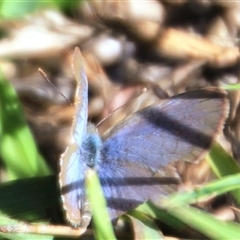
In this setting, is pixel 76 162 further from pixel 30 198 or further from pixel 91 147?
pixel 30 198

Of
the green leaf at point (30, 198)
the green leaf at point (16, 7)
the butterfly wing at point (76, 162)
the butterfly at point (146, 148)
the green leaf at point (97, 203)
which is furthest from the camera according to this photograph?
the green leaf at point (16, 7)

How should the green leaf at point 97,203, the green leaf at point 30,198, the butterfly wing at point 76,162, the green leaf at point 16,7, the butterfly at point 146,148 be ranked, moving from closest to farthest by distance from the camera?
the green leaf at point 97,203, the butterfly wing at point 76,162, the butterfly at point 146,148, the green leaf at point 30,198, the green leaf at point 16,7

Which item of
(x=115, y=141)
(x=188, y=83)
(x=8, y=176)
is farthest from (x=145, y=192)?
(x=188, y=83)

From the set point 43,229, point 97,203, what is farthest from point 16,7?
point 97,203

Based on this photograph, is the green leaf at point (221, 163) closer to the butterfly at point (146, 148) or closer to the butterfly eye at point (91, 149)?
the butterfly at point (146, 148)

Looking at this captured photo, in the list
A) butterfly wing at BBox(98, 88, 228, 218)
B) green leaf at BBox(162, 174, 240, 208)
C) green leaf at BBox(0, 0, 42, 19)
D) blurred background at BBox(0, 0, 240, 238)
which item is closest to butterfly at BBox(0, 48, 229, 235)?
butterfly wing at BBox(98, 88, 228, 218)

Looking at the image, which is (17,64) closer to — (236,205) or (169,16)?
(169,16)

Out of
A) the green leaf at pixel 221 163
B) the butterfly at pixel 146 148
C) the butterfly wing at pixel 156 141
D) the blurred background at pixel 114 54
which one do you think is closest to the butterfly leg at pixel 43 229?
the butterfly at pixel 146 148

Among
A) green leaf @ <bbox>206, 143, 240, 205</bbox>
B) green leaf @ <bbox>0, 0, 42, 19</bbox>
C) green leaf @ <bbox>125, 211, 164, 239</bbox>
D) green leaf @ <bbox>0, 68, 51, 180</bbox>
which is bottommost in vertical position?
green leaf @ <bbox>125, 211, 164, 239</bbox>

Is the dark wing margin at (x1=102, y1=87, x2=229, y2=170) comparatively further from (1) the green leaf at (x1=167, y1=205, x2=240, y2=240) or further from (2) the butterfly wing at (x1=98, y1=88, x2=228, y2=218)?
(1) the green leaf at (x1=167, y1=205, x2=240, y2=240)
